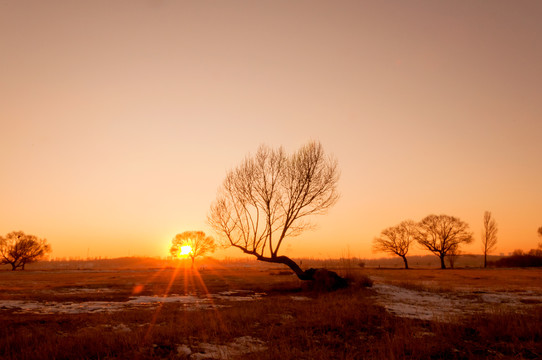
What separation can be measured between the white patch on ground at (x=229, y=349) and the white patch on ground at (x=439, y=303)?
6.71 meters

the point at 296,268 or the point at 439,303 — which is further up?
the point at 296,268

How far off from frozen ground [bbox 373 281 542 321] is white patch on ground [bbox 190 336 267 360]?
6720 mm

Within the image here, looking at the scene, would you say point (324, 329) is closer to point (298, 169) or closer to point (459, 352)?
point (459, 352)

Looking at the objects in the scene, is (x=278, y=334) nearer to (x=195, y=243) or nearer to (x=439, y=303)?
(x=439, y=303)

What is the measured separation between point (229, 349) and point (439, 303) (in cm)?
1229

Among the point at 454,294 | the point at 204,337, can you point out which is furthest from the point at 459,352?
the point at 454,294

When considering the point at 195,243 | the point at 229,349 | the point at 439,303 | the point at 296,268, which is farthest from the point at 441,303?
the point at 195,243

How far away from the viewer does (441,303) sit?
15.9 meters

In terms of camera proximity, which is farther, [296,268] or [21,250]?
[21,250]

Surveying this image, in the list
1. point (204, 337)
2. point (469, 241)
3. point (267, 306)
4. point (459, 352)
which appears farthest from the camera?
point (469, 241)

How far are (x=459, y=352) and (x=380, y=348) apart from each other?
187 cm

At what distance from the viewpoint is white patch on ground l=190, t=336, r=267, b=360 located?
753cm

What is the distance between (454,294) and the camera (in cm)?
1970

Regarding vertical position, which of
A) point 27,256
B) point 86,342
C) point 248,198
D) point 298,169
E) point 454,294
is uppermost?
point 298,169
